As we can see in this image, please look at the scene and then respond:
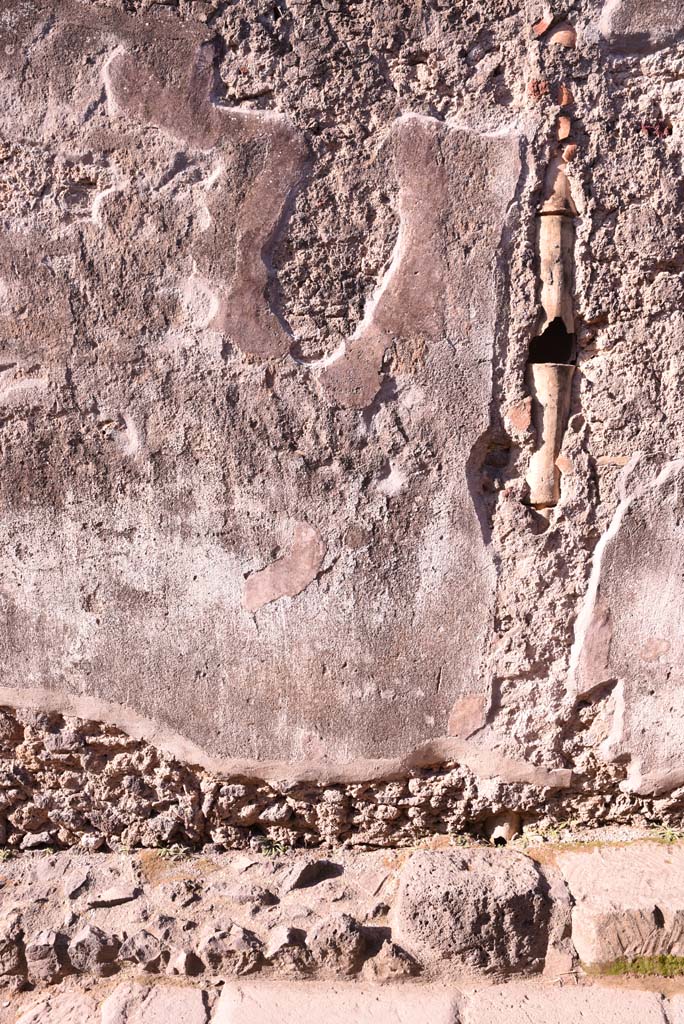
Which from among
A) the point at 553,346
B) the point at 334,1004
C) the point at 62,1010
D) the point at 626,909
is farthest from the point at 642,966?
the point at 553,346

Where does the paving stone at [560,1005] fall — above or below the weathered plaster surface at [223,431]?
below

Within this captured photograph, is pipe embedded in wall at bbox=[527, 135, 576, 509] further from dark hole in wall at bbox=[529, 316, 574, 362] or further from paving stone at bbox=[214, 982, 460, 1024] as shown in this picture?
paving stone at bbox=[214, 982, 460, 1024]

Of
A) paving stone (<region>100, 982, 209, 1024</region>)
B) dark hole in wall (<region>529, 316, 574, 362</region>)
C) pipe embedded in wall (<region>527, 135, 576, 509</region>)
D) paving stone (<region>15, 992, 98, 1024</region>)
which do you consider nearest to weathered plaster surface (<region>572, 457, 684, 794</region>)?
pipe embedded in wall (<region>527, 135, 576, 509</region>)

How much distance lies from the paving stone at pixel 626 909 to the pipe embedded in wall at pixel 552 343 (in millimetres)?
835

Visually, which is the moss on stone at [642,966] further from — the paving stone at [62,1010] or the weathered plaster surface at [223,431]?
the paving stone at [62,1010]

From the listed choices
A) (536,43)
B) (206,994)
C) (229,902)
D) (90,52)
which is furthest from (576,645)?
(90,52)

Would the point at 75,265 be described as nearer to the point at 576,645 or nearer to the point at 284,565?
the point at 284,565

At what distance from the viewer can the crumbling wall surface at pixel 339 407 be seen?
68.4 inches

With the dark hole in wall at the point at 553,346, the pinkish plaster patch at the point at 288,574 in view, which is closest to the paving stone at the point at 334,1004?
the pinkish plaster patch at the point at 288,574

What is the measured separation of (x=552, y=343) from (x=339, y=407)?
502 mm

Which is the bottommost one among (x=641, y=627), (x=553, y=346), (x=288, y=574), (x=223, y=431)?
(x=641, y=627)

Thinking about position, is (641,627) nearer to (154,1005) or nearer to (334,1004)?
→ (334,1004)

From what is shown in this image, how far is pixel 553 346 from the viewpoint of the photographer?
1.83 metres

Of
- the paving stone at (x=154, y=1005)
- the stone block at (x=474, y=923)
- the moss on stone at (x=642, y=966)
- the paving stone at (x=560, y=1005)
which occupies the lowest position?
the paving stone at (x=560, y=1005)
